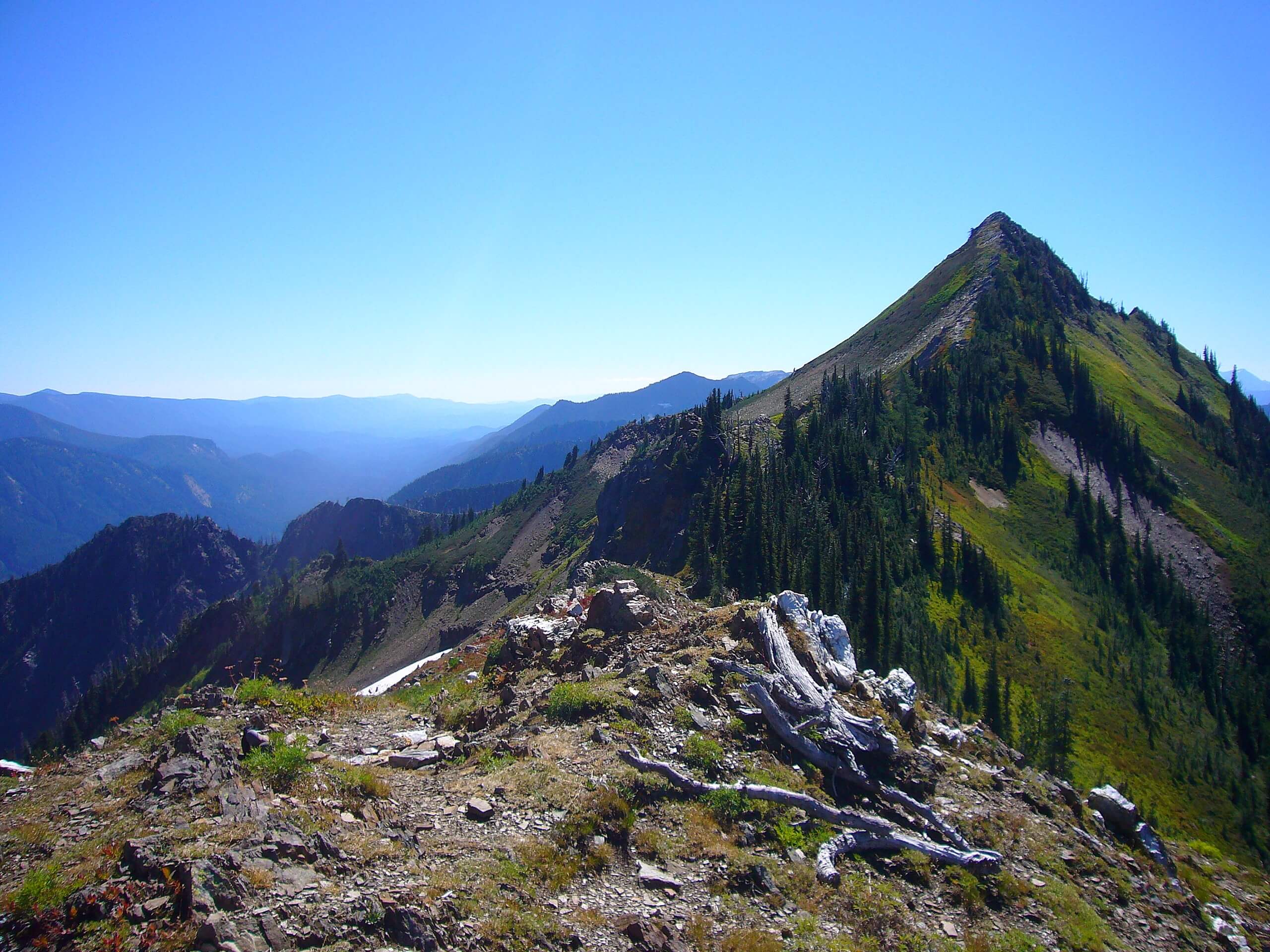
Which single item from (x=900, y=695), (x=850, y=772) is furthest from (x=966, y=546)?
(x=850, y=772)

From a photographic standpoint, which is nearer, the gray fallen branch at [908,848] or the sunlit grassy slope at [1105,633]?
Result: the gray fallen branch at [908,848]

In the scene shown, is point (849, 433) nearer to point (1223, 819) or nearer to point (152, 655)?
point (1223, 819)

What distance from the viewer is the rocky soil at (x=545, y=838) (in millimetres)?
8164

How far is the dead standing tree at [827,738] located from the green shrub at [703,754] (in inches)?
25.8

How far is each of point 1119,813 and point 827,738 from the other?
1109 centimetres

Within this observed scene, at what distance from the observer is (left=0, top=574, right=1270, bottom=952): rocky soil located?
8164 mm

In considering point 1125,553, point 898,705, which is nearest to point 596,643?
point 898,705

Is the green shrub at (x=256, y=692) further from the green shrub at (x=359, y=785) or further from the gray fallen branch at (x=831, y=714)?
the gray fallen branch at (x=831, y=714)

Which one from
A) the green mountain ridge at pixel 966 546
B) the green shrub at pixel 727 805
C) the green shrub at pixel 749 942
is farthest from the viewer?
the green mountain ridge at pixel 966 546

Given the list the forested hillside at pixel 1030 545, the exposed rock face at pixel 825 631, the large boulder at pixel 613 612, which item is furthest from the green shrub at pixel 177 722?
the forested hillside at pixel 1030 545

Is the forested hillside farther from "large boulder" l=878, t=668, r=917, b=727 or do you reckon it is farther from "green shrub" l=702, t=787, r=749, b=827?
"green shrub" l=702, t=787, r=749, b=827

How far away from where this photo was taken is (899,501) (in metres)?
88.9

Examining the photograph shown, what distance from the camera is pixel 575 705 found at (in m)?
16.3

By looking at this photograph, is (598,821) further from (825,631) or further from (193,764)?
(825,631)
